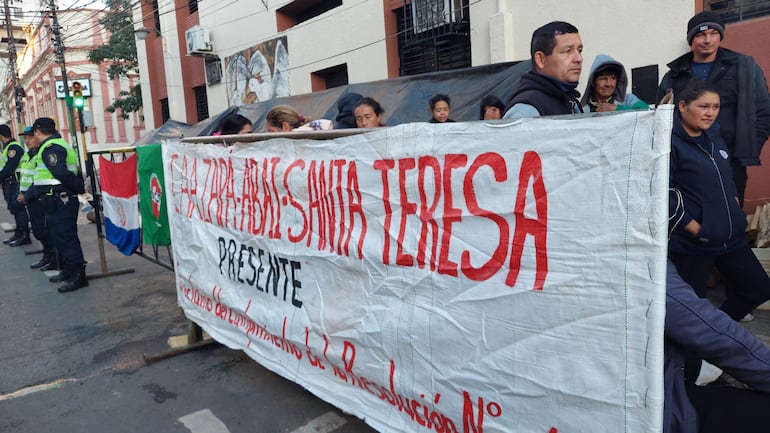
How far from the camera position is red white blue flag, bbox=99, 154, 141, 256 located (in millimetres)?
5246

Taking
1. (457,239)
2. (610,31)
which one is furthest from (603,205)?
(610,31)

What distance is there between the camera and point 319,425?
2994 mm

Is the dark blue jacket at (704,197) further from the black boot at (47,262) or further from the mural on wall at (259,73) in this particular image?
the mural on wall at (259,73)

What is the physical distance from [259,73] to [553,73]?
11.9 meters

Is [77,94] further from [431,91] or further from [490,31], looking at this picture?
[490,31]

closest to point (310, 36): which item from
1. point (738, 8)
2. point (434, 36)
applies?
point (434, 36)

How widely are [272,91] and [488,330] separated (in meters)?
11.9

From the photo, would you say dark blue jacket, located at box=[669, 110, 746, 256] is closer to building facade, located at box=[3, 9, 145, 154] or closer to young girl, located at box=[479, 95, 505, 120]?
young girl, located at box=[479, 95, 505, 120]

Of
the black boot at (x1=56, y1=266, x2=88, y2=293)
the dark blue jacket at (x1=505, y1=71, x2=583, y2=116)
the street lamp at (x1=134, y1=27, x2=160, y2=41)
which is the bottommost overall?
the black boot at (x1=56, y1=266, x2=88, y2=293)

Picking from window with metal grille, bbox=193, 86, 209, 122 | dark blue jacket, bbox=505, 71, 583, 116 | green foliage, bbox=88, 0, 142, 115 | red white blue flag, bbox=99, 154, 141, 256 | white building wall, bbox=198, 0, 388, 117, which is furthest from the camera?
green foliage, bbox=88, 0, 142, 115

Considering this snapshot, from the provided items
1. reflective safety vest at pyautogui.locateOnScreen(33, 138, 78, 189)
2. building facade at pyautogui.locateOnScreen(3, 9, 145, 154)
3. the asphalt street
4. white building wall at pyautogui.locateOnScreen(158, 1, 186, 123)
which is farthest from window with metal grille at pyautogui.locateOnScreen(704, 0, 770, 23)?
building facade at pyautogui.locateOnScreen(3, 9, 145, 154)

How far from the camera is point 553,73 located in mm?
2326

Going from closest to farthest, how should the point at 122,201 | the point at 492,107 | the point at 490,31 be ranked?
the point at 492,107
the point at 122,201
the point at 490,31

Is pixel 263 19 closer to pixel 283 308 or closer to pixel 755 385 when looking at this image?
pixel 283 308
